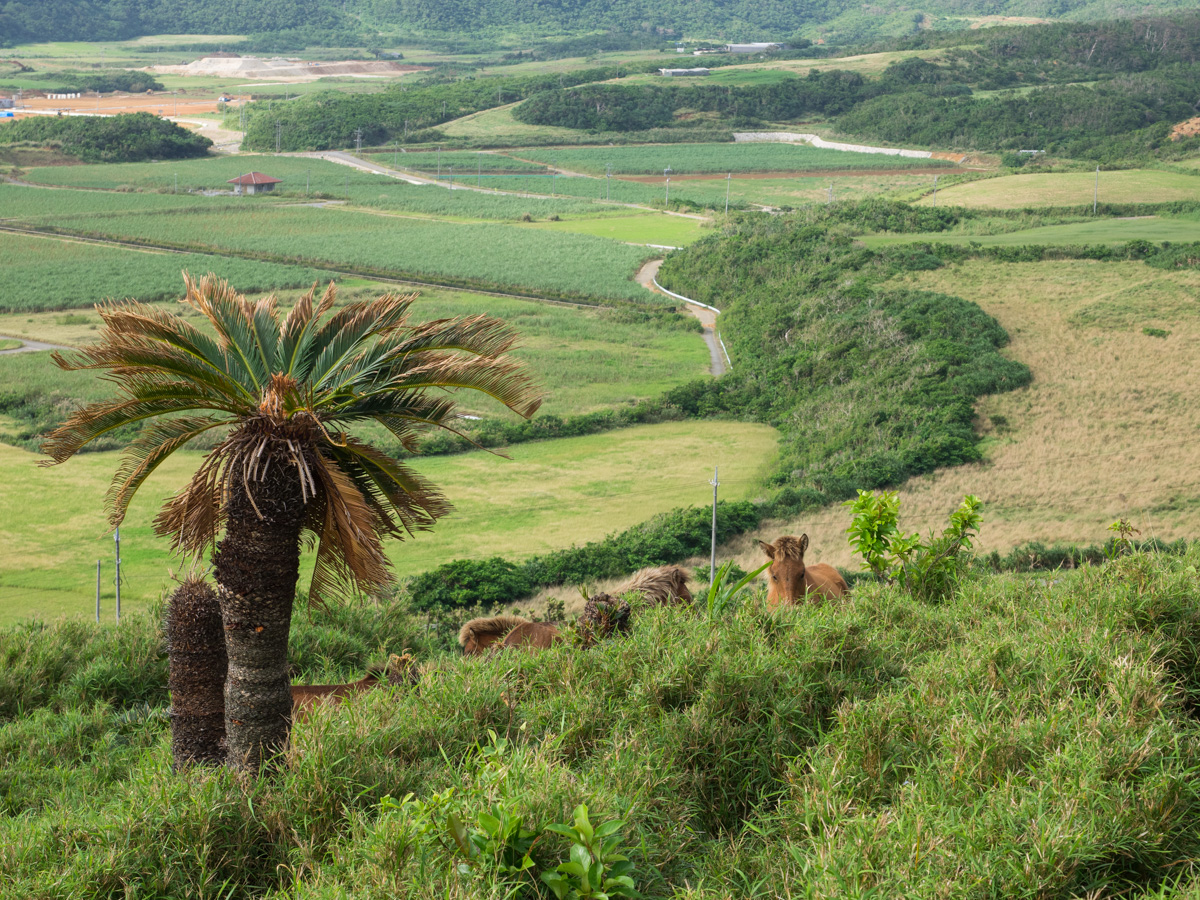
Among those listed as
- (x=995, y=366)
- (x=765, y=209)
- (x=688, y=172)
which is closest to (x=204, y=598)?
(x=995, y=366)

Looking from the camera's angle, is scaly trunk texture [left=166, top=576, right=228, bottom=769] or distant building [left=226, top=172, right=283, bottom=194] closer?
scaly trunk texture [left=166, top=576, right=228, bottom=769]

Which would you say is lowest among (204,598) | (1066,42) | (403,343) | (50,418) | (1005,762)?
(50,418)

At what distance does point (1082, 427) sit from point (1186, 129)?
277 feet

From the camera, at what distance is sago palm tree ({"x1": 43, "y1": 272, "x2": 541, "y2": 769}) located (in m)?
9.64

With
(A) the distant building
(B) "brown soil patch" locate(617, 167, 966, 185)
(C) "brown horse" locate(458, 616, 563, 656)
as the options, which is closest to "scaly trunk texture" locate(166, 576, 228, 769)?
(C) "brown horse" locate(458, 616, 563, 656)

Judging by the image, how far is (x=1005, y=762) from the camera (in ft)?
20.7

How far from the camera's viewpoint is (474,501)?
32.7 meters

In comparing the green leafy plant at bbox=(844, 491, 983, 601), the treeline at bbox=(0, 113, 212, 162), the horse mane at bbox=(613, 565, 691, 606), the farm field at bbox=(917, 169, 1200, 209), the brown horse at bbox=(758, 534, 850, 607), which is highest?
the treeline at bbox=(0, 113, 212, 162)

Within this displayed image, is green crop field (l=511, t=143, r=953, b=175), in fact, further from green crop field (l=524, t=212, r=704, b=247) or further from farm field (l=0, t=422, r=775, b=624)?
farm field (l=0, t=422, r=775, b=624)

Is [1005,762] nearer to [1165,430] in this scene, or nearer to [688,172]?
[1165,430]

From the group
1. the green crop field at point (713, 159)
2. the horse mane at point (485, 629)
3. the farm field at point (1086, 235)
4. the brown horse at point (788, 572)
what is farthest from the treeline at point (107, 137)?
the brown horse at point (788, 572)

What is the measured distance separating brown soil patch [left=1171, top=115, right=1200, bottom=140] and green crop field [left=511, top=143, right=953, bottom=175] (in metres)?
19.8

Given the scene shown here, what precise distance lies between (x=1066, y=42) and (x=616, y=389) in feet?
425

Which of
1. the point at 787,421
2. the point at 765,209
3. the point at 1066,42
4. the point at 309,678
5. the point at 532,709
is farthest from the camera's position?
the point at 1066,42
